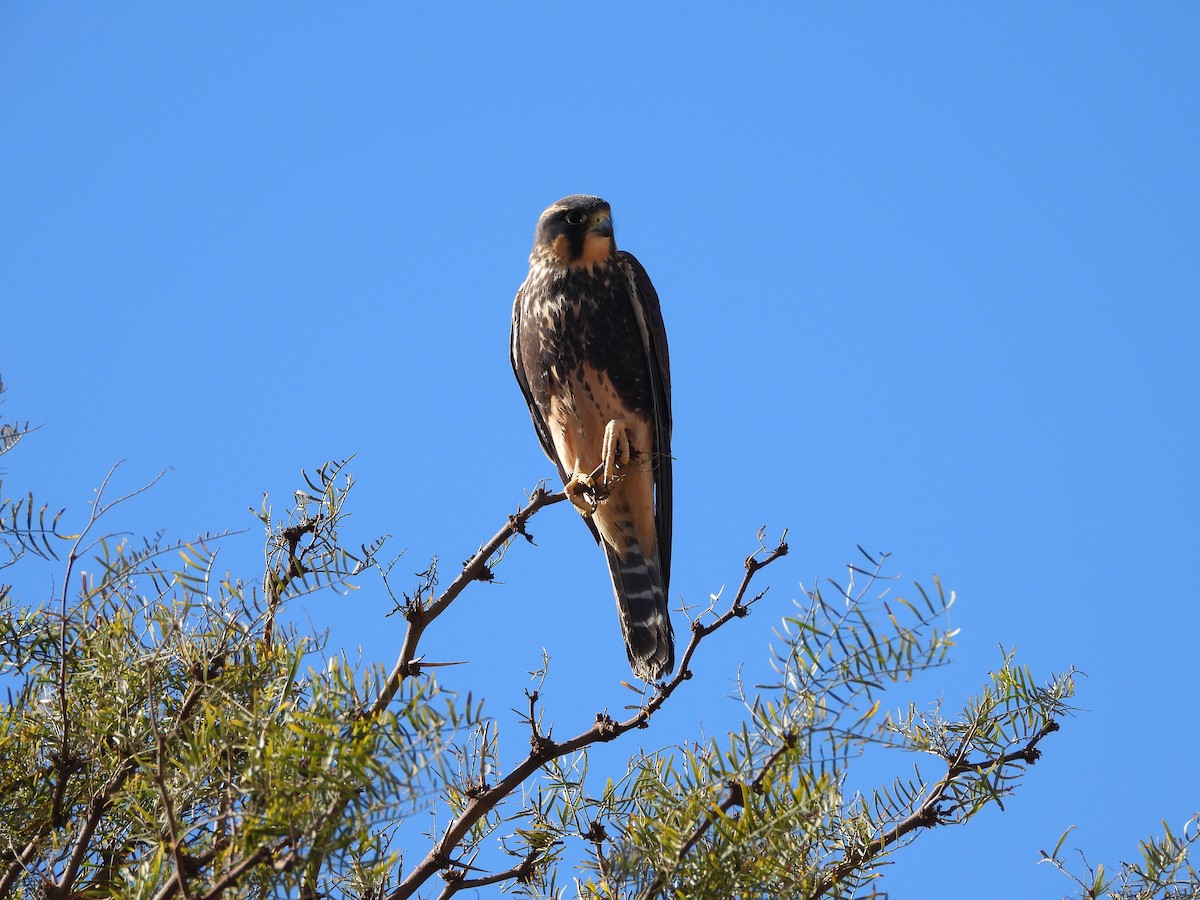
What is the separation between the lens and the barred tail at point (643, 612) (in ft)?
12.3

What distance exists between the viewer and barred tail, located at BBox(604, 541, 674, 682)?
12.3 feet

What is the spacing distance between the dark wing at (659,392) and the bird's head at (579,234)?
0.11 meters

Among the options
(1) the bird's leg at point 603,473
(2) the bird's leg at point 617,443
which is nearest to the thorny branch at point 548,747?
(1) the bird's leg at point 603,473

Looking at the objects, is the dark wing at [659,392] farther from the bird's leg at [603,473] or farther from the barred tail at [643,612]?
the bird's leg at [603,473]

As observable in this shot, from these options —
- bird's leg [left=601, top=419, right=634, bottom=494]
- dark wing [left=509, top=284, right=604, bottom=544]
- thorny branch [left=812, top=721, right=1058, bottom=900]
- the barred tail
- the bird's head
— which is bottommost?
thorny branch [left=812, top=721, right=1058, bottom=900]

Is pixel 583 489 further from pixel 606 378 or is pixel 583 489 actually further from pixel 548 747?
pixel 548 747

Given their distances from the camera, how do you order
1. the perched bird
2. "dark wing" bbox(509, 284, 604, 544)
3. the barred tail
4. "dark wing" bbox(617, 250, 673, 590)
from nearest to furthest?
the barred tail
the perched bird
"dark wing" bbox(617, 250, 673, 590)
"dark wing" bbox(509, 284, 604, 544)

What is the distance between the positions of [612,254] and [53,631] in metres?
2.86

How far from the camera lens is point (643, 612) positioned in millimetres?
3988

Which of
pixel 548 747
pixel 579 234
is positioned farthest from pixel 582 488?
pixel 548 747

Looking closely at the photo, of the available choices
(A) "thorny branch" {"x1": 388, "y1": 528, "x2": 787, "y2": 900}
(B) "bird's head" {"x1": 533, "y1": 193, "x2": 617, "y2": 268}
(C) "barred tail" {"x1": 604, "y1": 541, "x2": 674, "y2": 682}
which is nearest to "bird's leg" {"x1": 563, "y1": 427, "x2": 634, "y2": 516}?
(C) "barred tail" {"x1": 604, "y1": 541, "x2": 674, "y2": 682}

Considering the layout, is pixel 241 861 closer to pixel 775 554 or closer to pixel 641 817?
pixel 641 817

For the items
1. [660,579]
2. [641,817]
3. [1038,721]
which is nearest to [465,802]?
[641,817]

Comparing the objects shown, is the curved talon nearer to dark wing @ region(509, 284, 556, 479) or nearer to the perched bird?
the perched bird
